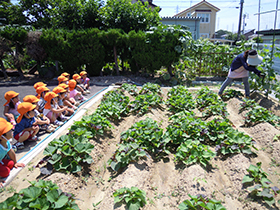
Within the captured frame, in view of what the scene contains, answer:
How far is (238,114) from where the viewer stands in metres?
5.74

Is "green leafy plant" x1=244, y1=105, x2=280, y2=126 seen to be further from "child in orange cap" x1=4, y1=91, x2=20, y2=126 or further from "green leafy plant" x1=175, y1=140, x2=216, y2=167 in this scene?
"child in orange cap" x1=4, y1=91, x2=20, y2=126

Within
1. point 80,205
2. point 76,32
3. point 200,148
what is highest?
point 76,32

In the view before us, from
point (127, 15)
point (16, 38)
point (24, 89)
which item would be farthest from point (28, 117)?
point (127, 15)

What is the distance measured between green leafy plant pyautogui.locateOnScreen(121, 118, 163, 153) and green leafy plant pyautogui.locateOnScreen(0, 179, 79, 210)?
1656mm

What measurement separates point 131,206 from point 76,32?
10067 millimetres

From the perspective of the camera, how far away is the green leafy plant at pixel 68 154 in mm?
3131

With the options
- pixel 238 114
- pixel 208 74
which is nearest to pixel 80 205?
pixel 238 114

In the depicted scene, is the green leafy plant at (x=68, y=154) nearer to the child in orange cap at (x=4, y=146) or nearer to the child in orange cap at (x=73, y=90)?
the child in orange cap at (x=4, y=146)

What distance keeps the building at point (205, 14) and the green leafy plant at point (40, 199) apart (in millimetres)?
32694

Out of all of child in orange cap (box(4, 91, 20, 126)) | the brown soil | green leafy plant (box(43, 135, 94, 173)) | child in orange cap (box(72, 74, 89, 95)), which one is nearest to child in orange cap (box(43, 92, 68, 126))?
child in orange cap (box(4, 91, 20, 126))

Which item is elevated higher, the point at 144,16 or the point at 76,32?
the point at 144,16

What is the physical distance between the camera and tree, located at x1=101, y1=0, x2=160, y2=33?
11.5 metres

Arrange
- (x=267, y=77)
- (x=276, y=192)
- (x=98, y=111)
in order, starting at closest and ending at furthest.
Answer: (x=276, y=192) < (x=98, y=111) < (x=267, y=77)

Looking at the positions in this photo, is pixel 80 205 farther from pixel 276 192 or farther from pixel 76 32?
pixel 76 32
